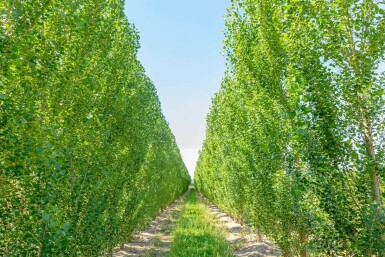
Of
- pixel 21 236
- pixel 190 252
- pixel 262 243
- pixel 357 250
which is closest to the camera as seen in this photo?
pixel 357 250

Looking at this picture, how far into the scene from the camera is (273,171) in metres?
8.76

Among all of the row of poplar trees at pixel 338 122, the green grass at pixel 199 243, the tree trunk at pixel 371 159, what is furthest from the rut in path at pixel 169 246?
the tree trunk at pixel 371 159

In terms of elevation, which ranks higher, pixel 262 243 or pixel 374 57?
pixel 374 57

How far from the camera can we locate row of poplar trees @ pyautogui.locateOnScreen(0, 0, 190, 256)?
4.12 m

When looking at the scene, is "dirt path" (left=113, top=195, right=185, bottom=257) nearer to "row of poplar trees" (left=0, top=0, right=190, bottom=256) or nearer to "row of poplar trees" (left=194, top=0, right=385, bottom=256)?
"row of poplar trees" (left=0, top=0, right=190, bottom=256)

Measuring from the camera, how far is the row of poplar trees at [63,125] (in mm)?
4121

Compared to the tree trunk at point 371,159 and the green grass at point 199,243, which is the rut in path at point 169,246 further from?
the tree trunk at point 371,159

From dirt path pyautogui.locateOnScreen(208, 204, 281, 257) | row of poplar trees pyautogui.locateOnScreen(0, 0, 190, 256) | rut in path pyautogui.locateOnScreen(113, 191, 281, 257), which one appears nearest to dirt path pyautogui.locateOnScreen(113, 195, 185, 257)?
rut in path pyautogui.locateOnScreen(113, 191, 281, 257)

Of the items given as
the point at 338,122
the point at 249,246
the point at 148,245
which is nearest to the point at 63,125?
the point at 338,122

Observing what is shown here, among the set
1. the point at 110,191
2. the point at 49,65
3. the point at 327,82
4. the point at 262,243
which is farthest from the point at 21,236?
the point at 262,243

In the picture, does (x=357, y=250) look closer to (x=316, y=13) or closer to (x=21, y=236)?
(x=316, y=13)

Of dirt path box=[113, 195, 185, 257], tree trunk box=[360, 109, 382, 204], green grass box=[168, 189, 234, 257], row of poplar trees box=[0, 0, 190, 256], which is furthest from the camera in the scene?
dirt path box=[113, 195, 185, 257]

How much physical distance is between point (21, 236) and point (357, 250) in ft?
15.3

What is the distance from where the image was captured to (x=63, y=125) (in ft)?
19.5
